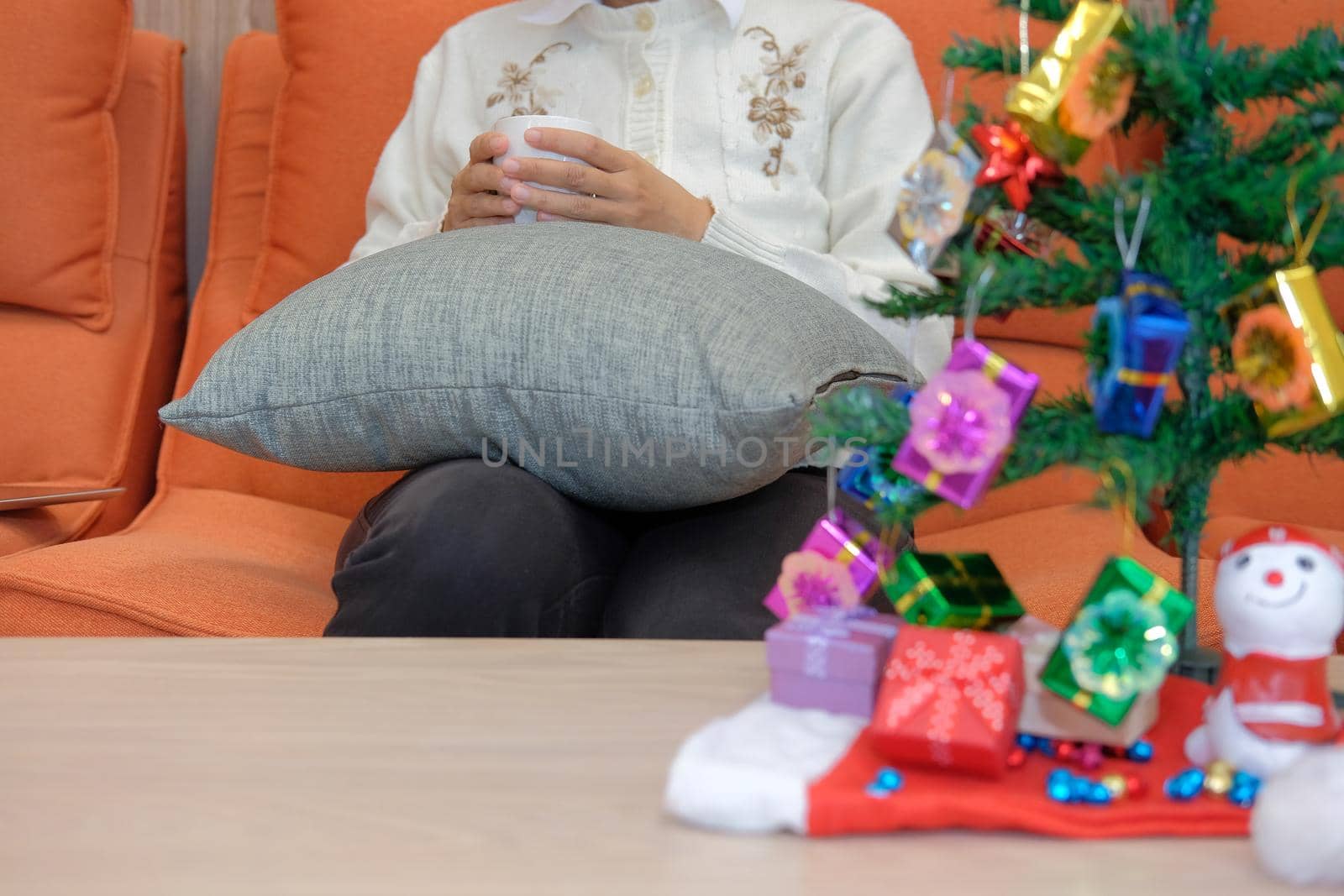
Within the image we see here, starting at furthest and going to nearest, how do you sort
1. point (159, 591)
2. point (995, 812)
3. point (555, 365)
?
1. point (159, 591)
2. point (555, 365)
3. point (995, 812)

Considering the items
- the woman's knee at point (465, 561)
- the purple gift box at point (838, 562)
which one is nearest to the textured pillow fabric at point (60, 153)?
the woman's knee at point (465, 561)

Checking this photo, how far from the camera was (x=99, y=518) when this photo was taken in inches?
52.1

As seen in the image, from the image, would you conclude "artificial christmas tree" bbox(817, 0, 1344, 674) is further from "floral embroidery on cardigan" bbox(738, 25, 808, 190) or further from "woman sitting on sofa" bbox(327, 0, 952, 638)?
"floral embroidery on cardigan" bbox(738, 25, 808, 190)

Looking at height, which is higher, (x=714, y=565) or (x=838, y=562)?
(x=838, y=562)

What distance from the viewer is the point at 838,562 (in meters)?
0.52

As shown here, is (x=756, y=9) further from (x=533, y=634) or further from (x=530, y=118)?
(x=533, y=634)

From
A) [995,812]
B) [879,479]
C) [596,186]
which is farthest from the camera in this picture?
[596,186]

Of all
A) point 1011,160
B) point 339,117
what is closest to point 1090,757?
point 1011,160

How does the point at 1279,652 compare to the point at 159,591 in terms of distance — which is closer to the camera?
the point at 1279,652

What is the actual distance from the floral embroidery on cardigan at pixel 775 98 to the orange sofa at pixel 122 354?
76cm

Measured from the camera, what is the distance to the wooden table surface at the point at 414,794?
37 centimetres

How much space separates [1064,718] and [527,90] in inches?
39.4

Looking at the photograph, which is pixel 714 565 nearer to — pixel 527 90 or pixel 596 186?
pixel 596 186

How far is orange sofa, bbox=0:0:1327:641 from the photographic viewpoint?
2.93ft
